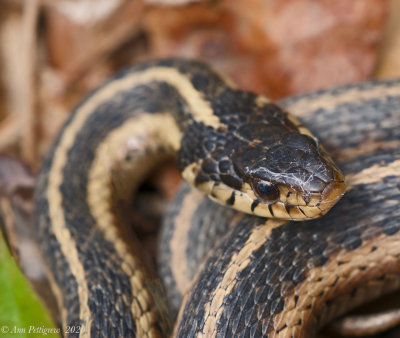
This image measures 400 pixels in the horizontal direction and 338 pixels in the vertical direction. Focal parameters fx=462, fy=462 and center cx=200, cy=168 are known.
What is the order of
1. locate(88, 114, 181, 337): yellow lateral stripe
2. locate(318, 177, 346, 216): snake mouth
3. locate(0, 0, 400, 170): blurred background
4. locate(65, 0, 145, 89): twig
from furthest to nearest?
locate(65, 0, 145, 89): twig < locate(0, 0, 400, 170): blurred background < locate(88, 114, 181, 337): yellow lateral stripe < locate(318, 177, 346, 216): snake mouth

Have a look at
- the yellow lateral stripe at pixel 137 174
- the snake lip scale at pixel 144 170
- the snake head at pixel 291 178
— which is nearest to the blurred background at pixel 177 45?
the snake lip scale at pixel 144 170

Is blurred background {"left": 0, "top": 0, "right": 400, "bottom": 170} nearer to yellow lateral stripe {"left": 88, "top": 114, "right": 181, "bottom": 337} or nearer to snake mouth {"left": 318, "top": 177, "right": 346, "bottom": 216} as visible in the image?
yellow lateral stripe {"left": 88, "top": 114, "right": 181, "bottom": 337}

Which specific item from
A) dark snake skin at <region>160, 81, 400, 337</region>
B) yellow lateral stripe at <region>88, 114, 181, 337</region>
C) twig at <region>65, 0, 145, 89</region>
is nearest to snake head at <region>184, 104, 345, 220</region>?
dark snake skin at <region>160, 81, 400, 337</region>

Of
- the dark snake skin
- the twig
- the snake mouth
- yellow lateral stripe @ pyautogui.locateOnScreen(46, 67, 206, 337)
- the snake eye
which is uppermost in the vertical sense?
the twig

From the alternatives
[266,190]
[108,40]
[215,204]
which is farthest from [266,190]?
[108,40]

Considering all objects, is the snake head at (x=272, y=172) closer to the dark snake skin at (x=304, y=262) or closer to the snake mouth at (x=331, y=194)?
the snake mouth at (x=331, y=194)

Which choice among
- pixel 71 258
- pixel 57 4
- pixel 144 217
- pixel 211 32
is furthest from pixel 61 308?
pixel 57 4

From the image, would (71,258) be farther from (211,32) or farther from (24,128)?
(211,32)

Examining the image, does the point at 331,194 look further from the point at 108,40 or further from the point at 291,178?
the point at 108,40
